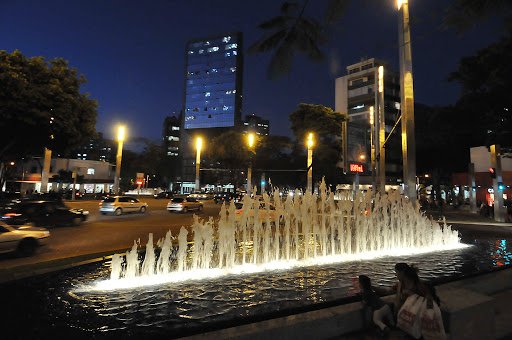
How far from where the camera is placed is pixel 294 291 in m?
6.77

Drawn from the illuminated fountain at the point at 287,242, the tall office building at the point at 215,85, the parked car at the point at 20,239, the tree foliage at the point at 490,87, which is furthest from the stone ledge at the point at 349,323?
the tall office building at the point at 215,85

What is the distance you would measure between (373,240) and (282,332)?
337 inches

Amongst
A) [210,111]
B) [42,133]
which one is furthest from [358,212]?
[210,111]

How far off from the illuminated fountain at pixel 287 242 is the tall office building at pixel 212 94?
10204 centimetres

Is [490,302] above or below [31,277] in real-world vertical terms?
above

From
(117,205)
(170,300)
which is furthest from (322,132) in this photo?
(170,300)

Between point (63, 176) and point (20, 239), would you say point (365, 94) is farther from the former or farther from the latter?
point (20, 239)

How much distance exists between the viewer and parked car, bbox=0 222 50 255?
1106 centimetres

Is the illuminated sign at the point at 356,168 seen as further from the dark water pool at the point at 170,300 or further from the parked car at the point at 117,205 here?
the dark water pool at the point at 170,300

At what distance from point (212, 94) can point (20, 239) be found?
111m

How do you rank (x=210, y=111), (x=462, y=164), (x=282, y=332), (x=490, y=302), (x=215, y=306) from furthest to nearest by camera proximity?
(x=210, y=111) < (x=462, y=164) < (x=215, y=306) < (x=490, y=302) < (x=282, y=332)

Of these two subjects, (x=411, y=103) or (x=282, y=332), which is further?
(x=411, y=103)

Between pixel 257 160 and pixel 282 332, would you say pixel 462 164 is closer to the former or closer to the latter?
pixel 257 160

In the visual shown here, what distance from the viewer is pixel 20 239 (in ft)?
37.3
